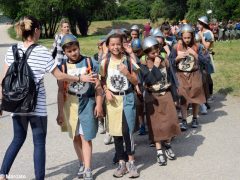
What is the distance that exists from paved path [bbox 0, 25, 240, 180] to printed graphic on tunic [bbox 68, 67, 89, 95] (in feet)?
3.42

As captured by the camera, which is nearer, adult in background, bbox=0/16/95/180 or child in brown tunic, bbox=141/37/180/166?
adult in background, bbox=0/16/95/180

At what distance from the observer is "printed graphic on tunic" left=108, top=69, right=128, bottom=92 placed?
17.4ft

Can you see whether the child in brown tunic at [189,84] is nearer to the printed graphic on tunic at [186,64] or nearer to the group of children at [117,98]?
the printed graphic on tunic at [186,64]

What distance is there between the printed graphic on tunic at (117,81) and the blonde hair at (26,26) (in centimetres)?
110

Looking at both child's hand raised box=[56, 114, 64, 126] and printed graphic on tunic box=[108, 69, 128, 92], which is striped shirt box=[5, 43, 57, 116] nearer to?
child's hand raised box=[56, 114, 64, 126]

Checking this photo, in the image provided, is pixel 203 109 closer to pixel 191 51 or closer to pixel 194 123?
pixel 194 123

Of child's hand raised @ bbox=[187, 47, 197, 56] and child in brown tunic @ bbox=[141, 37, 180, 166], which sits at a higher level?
child's hand raised @ bbox=[187, 47, 197, 56]

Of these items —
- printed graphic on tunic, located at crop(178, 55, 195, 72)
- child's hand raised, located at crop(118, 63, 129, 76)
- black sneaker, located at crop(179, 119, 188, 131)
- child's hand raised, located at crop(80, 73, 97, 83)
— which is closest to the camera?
child's hand raised, located at crop(80, 73, 97, 83)

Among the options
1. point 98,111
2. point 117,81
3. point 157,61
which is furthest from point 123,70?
point 157,61

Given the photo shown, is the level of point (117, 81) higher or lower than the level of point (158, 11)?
lower

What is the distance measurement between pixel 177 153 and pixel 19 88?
8.34ft

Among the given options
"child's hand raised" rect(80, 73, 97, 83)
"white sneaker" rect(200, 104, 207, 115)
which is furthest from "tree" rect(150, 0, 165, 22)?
"child's hand raised" rect(80, 73, 97, 83)

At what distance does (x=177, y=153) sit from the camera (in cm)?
612

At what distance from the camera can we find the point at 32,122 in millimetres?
4750
